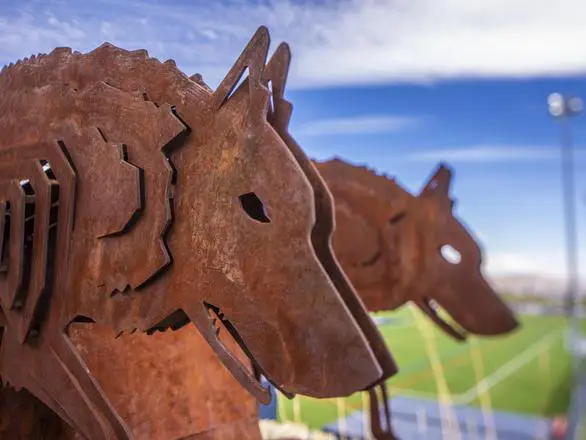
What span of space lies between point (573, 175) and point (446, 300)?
1.18m

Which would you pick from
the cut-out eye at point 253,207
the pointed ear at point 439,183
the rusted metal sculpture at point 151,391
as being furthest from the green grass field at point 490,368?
the cut-out eye at point 253,207

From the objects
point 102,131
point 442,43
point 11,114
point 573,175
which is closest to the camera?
point 102,131

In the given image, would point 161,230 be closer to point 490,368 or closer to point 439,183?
point 439,183

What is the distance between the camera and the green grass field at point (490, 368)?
13.9 feet

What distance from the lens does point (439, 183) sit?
258 cm

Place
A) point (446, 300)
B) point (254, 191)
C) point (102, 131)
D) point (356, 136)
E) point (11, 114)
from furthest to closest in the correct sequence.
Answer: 1. point (356, 136)
2. point (446, 300)
3. point (11, 114)
4. point (102, 131)
5. point (254, 191)

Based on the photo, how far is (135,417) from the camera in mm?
1421

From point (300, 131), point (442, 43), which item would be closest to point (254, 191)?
point (300, 131)

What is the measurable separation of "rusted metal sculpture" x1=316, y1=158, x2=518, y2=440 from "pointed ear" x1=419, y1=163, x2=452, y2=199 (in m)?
0.07

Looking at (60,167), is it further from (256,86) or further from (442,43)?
(442,43)

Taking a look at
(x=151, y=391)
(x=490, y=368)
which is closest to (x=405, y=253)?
(x=151, y=391)

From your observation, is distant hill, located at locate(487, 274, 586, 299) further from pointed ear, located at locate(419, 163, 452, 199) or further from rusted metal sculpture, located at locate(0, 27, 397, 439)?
rusted metal sculpture, located at locate(0, 27, 397, 439)

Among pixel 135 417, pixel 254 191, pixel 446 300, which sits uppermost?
pixel 254 191

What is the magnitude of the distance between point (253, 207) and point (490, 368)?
14.2 ft
